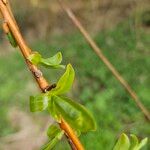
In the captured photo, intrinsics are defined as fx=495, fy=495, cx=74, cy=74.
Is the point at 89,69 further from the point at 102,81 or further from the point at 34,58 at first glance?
the point at 34,58

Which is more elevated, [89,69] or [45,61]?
[89,69]

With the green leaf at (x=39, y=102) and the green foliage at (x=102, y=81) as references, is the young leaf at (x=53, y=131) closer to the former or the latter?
the green leaf at (x=39, y=102)

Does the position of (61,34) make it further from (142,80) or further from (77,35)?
(142,80)

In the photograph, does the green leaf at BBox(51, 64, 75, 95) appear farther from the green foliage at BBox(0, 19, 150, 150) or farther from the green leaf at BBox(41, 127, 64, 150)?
the green foliage at BBox(0, 19, 150, 150)

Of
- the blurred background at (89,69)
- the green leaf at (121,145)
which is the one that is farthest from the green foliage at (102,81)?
the green leaf at (121,145)

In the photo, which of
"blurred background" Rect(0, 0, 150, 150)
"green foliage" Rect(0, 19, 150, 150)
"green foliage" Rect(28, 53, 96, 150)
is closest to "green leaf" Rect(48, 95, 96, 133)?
"green foliage" Rect(28, 53, 96, 150)

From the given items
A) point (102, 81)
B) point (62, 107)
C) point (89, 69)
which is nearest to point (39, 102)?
point (62, 107)

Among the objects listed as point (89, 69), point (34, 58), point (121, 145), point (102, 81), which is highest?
point (89, 69)
